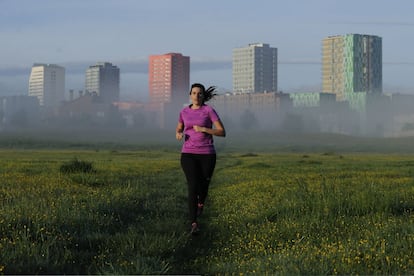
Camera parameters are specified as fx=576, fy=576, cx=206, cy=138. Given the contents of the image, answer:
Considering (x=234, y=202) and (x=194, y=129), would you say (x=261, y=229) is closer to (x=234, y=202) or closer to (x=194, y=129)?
(x=194, y=129)

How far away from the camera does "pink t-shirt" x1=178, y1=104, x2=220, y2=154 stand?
37.4ft

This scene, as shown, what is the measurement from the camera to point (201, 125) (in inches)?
Result: 448

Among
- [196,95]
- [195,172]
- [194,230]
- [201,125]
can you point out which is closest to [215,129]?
[201,125]

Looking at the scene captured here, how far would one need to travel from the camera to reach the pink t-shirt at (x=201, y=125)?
11414mm

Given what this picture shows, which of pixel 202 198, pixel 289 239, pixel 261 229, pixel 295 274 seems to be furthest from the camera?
pixel 202 198

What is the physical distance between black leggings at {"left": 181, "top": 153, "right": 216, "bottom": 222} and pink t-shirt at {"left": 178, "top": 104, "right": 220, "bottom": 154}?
12cm

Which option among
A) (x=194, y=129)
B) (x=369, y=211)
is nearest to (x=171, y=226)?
(x=194, y=129)

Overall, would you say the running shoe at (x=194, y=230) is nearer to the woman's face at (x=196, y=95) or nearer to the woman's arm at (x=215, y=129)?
the woman's arm at (x=215, y=129)

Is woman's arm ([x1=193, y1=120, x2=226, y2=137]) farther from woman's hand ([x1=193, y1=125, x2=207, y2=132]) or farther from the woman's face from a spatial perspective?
the woman's face

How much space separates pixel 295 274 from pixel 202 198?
5.03 meters

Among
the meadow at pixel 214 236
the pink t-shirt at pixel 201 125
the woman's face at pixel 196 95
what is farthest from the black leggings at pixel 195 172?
the woman's face at pixel 196 95

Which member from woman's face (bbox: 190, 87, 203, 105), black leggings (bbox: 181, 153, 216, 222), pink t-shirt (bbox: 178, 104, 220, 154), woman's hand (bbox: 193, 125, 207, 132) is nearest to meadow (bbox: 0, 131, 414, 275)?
black leggings (bbox: 181, 153, 216, 222)

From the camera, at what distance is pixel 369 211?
12125 mm

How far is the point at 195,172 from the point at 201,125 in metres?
0.95
